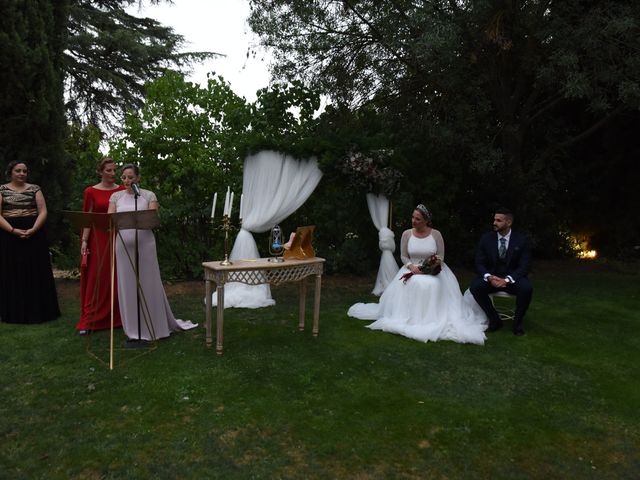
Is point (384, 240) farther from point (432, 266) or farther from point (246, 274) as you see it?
point (246, 274)

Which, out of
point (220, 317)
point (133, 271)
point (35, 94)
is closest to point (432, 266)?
point (220, 317)

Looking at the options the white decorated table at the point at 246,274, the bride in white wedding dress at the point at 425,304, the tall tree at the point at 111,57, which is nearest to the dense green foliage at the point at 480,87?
the bride in white wedding dress at the point at 425,304

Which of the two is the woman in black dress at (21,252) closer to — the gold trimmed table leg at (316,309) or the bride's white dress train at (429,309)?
the gold trimmed table leg at (316,309)

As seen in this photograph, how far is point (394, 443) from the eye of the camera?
9.95 feet

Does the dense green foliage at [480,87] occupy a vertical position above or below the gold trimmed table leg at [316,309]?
above

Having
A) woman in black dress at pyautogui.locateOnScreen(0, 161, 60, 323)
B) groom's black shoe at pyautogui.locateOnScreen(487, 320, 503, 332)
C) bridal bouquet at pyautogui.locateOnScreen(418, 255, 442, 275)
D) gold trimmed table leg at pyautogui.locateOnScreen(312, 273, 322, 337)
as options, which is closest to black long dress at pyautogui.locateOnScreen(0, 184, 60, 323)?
woman in black dress at pyautogui.locateOnScreen(0, 161, 60, 323)

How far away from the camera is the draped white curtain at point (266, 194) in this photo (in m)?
6.85

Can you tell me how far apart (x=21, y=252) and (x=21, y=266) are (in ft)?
0.54

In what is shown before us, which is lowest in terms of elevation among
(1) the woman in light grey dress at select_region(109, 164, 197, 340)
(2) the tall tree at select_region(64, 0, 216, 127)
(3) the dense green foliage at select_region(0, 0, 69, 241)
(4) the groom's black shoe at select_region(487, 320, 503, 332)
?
(4) the groom's black shoe at select_region(487, 320, 503, 332)

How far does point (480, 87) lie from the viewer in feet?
29.6

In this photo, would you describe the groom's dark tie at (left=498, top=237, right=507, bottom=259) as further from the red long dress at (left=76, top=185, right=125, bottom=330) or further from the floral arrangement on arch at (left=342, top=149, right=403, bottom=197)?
the red long dress at (left=76, top=185, right=125, bottom=330)

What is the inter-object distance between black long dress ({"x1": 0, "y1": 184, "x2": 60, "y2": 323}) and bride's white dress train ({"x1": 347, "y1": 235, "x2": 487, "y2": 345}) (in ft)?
12.9

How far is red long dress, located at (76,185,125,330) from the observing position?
17.4 feet

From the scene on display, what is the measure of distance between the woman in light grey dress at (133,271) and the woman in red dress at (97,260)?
18.4 inches
